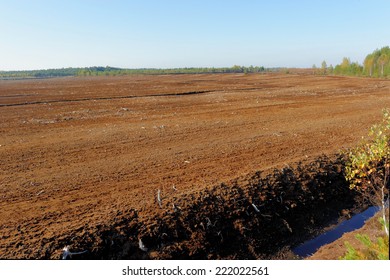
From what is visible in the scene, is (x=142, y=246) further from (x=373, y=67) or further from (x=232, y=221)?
(x=373, y=67)

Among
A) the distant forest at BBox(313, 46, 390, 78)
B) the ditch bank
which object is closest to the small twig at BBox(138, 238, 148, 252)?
the ditch bank

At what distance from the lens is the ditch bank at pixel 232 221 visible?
8758 millimetres

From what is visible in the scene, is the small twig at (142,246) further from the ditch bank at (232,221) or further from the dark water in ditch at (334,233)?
the dark water in ditch at (334,233)

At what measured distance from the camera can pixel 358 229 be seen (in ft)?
35.4

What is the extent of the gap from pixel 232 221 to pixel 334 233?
376cm

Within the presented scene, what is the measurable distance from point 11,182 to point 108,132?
8.28 meters

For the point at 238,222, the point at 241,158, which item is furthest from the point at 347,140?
the point at 238,222

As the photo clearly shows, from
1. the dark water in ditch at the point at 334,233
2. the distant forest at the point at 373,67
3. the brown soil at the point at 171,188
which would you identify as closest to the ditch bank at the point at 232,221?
the brown soil at the point at 171,188

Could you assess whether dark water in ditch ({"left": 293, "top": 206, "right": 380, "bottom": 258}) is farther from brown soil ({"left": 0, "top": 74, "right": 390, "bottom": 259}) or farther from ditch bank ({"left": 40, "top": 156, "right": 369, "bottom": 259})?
brown soil ({"left": 0, "top": 74, "right": 390, "bottom": 259})

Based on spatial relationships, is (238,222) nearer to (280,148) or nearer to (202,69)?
(280,148)

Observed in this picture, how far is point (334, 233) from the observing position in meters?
10.7

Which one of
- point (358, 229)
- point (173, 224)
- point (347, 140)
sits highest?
point (347, 140)

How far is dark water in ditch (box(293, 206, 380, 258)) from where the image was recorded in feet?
32.4

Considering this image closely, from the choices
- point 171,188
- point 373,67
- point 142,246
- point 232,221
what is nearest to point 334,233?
point 232,221
